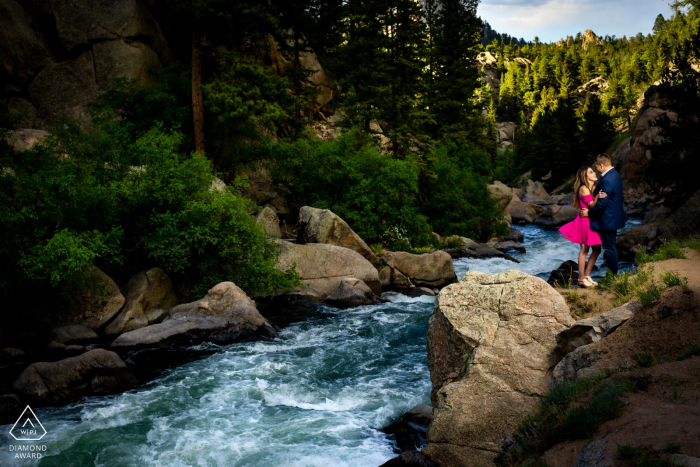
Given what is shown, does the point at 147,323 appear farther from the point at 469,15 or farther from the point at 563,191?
the point at 563,191

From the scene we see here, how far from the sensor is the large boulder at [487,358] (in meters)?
6.88

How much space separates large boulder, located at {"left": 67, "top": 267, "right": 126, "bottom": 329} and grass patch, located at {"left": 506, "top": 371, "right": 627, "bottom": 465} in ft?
40.0

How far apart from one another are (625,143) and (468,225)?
32.8 metres

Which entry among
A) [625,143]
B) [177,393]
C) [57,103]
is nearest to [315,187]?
[57,103]

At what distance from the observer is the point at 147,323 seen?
47.9 feet

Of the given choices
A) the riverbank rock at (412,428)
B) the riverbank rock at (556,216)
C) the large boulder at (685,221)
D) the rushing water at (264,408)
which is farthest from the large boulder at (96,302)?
the riverbank rock at (556,216)

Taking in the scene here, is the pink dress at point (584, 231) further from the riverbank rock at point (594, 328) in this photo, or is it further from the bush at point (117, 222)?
the bush at point (117, 222)

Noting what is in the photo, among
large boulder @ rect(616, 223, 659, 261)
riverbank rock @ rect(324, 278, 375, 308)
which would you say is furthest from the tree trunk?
large boulder @ rect(616, 223, 659, 261)

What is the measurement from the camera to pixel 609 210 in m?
9.01

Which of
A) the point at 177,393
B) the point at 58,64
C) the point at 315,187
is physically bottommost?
the point at 177,393

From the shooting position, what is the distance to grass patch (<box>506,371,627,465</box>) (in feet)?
16.6

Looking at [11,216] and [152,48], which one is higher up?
[152,48]

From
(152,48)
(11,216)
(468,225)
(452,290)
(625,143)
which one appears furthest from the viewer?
(625,143)

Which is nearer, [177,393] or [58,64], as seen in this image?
[177,393]
